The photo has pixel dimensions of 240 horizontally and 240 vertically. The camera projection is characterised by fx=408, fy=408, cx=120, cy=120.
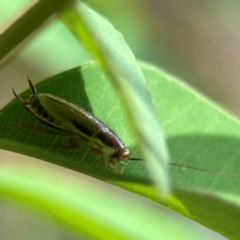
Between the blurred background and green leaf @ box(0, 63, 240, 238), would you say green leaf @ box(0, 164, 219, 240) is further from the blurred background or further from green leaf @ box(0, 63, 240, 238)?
the blurred background

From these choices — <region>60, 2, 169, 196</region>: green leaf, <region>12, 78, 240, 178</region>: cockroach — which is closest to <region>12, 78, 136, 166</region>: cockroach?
<region>12, 78, 240, 178</region>: cockroach

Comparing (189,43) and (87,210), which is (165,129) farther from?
(189,43)

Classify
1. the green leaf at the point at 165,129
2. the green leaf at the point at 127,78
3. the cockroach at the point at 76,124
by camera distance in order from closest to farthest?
the green leaf at the point at 127,78
the green leaf at the point at 165,129
the cockroach at the point at 76,124

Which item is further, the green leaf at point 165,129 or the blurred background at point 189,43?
the blurred background at point 189,43

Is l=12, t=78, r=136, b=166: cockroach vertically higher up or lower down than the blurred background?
lower down

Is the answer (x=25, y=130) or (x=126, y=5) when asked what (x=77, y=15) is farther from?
(x=126, y=5)

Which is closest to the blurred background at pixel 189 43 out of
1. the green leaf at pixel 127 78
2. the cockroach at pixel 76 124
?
the cockroach at pixel 76 124

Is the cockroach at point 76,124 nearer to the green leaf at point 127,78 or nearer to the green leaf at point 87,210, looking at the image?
the green leaf at point 87,210
